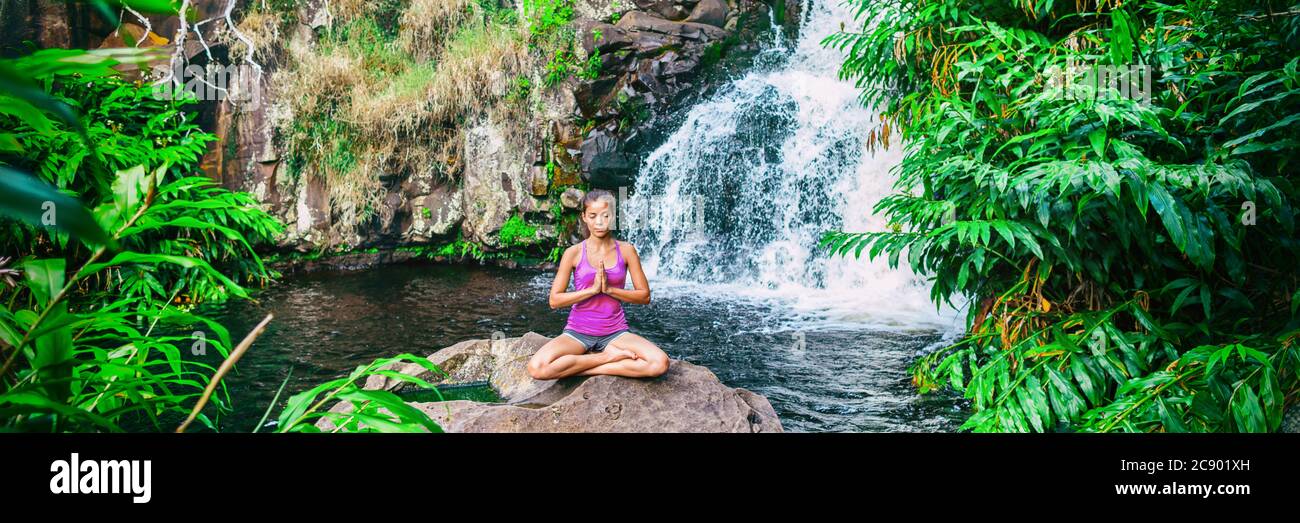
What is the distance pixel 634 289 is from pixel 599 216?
0.39m

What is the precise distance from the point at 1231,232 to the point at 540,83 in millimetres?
8587

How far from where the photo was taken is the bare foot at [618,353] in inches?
147

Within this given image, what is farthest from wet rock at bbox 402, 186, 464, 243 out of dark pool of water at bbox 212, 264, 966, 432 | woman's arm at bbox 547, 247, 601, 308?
woman's arm at bbox 547, 247, 601, 308

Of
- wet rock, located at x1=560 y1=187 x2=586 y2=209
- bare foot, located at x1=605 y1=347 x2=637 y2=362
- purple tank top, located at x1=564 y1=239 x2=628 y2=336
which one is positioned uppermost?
wet rock, located at x1=560 y1=187 x2=586 y2=209

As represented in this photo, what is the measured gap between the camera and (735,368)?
18.6 feet

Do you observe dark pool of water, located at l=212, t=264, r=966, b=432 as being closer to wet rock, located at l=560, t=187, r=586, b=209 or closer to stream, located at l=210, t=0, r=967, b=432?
stream, located at l=210, t=0, r=967, b=432

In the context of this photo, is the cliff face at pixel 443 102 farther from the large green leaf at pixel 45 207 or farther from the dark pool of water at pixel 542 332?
the large green leaf at pixel 45 207

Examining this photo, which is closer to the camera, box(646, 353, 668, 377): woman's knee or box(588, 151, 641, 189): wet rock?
box(646, 353, 668, 377): woman's knee

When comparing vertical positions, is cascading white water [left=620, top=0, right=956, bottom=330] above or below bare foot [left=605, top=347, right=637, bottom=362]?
above

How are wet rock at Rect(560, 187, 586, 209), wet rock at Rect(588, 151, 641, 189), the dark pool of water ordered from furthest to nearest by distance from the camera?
wet rock at Rect(560, 187, 586, 209) < wet rock at Rect(588, 151, 641, 189) < the dark pool of water

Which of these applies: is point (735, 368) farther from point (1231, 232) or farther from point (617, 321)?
point (1231, 232)
